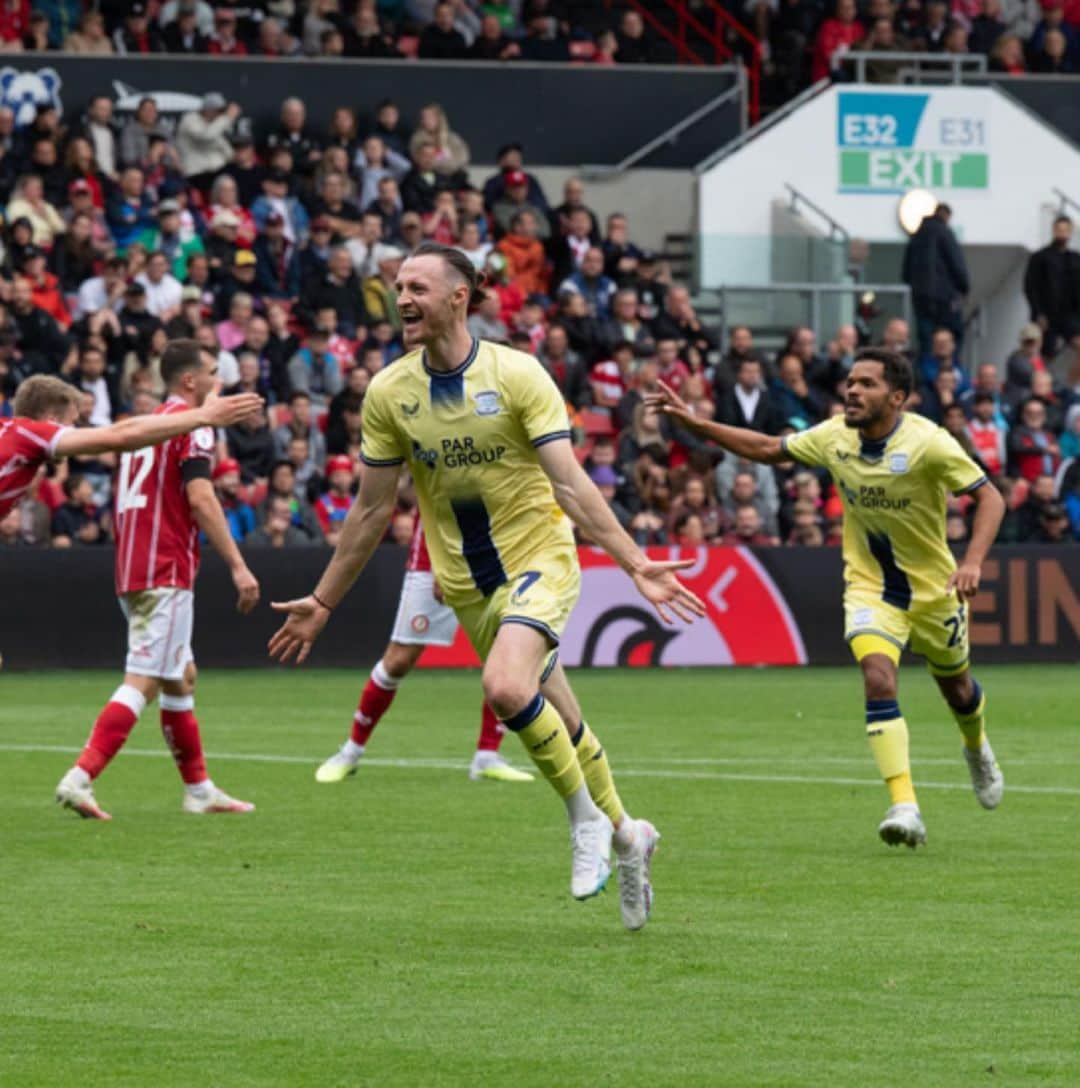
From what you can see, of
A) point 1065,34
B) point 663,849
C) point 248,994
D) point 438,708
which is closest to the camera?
point 248,994

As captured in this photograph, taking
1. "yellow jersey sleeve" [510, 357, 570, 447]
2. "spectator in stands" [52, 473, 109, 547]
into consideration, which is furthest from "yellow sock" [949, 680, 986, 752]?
"spectator in stands" [52, 473, 109, 547]

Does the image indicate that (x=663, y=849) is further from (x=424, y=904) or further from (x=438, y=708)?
(x=438, y=708)

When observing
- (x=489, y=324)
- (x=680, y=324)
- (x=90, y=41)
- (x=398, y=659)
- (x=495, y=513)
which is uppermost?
(x=90, y=41)

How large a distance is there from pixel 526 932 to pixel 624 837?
0.47 m

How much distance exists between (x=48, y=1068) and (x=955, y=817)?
671 cm

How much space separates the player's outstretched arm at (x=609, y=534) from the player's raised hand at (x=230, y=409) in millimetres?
1011

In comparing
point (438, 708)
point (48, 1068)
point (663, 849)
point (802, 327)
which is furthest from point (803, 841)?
point (802, 327)

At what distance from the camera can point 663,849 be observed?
11.0m

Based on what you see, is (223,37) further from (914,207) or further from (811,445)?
(811,445)

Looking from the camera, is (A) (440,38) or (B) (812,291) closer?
(B) (812,291)

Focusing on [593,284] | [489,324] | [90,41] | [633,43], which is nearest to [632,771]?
[489,324]

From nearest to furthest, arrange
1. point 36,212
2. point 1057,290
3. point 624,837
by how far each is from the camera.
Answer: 1. point 624,837
2. point 36,212
3. point 1057,290

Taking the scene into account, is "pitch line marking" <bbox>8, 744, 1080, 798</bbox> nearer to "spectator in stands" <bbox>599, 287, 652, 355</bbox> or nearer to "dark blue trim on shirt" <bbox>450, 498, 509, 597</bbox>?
"dark blue trim on shirt" <bbox>450, 498, 509, 597</bbox>

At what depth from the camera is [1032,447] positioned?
90.1 ft
